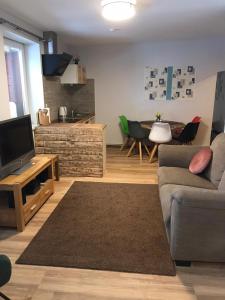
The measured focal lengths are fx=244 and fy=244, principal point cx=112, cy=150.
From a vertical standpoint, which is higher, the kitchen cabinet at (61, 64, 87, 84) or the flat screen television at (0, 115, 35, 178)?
the kitchen cabinet at (61, 64, 87, 84)

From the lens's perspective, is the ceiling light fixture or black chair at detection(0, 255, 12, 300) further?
the ceiling light fixture

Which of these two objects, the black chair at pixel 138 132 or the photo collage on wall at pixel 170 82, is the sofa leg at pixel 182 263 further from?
the photo collage on wall at pixel 170 82

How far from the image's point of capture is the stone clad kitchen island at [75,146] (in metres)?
3.73

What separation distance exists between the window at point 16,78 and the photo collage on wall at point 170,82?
2.76 metres

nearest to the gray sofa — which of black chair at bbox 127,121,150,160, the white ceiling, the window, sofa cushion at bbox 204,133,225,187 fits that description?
sofa cushion at bbox 204,133,225,187

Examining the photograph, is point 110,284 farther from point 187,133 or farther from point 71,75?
point 71,75

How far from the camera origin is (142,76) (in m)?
5.56

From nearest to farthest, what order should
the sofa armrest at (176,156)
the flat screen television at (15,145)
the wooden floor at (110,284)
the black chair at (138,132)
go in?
the wooden floor at (110,284)
the flat screen television at (15,145)
the sofa armrest at (176,156)
the black chair at (138,132)

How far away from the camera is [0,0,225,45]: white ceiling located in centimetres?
280

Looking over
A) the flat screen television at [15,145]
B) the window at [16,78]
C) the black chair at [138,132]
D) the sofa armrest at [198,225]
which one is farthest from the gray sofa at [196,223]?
the window at [16,78]

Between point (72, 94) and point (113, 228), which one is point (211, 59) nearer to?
point (72, 94)

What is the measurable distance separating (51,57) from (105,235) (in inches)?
119

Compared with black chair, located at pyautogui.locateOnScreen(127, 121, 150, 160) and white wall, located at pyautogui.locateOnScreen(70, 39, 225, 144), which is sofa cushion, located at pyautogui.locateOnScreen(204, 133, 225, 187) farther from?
white wall, located at pyautogui.locateOnScreen(70, 39, 225, 144)

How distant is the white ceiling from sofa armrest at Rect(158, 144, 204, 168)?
5.57 ft
